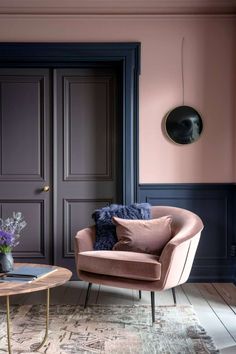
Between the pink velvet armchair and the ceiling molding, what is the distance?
1.98 m

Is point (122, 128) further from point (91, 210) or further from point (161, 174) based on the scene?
point (91, 210)

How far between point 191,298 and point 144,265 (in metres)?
0.84

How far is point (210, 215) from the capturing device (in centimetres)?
428

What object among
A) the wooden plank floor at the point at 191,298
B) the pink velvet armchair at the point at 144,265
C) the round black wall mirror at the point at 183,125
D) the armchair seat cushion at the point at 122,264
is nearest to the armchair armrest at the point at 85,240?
the pink velvet armchair at the point at 144,265

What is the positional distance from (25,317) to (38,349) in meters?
0.57

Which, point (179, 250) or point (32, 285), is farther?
point (179, 250)

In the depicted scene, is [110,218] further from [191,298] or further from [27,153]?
[27,153]

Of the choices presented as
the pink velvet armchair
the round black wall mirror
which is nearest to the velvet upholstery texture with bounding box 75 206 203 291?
the pink velvet armchair

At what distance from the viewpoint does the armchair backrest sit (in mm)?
3092

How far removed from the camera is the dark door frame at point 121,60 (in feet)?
13.8

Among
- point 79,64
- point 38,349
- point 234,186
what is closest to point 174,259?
point 38,349

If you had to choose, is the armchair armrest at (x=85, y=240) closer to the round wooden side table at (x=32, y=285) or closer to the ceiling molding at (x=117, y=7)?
the round wooden side table at (x=32, y=285)

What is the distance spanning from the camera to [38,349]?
259cm

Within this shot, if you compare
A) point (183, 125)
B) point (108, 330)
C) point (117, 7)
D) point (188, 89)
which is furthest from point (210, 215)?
point (117, 7)
